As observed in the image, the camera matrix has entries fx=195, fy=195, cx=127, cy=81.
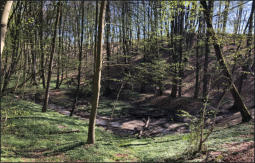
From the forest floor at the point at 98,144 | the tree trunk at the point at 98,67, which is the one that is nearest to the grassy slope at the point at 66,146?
the forest floor at the point at 98,144

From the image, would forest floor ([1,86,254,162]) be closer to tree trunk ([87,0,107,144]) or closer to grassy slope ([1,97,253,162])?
grassy slope ([1,97,253,162])

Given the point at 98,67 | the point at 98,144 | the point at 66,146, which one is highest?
the point at 98,67

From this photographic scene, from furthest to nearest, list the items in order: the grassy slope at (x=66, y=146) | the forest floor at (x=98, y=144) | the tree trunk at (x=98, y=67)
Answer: the tree trunk at (x=98, y=67), the grassy slope at (x=66, y=146), the forest floor at (x=98, y=144)

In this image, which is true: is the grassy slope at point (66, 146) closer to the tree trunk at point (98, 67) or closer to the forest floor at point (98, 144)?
the forest floor at point (98, 144)

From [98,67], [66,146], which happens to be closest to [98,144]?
[66,146]

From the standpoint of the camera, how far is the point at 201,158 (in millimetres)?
8383

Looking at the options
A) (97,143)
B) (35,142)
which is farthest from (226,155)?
(35,142)

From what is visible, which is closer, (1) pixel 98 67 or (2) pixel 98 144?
(1) pixel 98 67

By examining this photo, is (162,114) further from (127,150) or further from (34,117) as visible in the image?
(34,117)

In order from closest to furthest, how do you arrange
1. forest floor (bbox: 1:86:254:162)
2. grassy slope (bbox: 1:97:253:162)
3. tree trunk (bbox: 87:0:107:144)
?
forest floor (bbox: 1:86:254:162) → grassy slope (bbox: 1:97:253:162) → tree trunk (bbox: 87:0:107:144)

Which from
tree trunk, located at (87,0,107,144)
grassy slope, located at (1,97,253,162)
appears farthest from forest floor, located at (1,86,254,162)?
tree trunk, located at (87,0,107,144)

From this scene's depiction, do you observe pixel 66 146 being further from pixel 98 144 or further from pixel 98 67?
pixel 98 67

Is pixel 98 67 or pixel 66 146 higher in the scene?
pixel 98 67

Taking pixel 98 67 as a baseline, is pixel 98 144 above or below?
below
